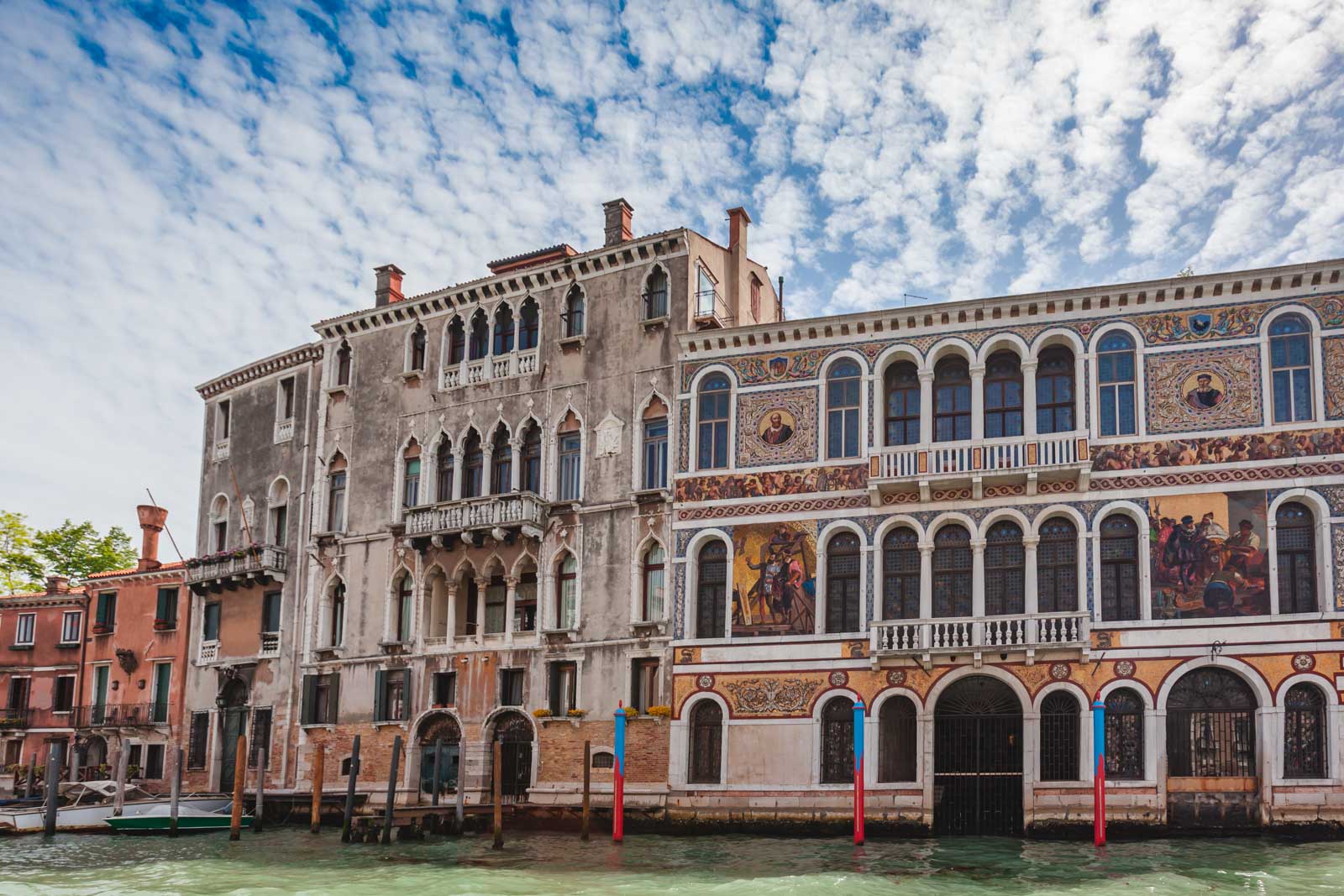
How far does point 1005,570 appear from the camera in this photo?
26859 mm

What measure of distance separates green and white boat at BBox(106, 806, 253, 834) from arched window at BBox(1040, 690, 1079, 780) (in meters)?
16.8

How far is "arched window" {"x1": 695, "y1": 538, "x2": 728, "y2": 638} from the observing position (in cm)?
2894

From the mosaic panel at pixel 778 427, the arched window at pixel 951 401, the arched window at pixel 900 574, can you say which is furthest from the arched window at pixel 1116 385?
the mosaic panel at pixel 778 427

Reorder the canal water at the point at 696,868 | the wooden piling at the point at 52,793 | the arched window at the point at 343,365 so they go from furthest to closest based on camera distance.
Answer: the arched window at the point at 343,365 → the wooden piling at the point at 52,793 → the canal water at the point at 696,868

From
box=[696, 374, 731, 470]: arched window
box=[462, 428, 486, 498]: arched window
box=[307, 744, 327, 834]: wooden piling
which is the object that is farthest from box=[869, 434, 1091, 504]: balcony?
box=[307, 744, 327, 834]: wooden piling

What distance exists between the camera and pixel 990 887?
20734 millimetres

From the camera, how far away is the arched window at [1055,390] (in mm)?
27094

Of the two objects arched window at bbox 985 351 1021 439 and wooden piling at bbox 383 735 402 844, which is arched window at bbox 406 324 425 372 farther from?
arched window at bbox 985 351 1021 439

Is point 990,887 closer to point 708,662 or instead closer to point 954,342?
point 708,662

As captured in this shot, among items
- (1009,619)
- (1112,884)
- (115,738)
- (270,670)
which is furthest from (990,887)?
(115,738)

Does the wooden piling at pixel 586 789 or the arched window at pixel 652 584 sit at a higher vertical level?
the arched window at pixel 652 584

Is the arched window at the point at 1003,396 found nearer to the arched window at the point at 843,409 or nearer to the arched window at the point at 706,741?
the arched window at the point at 843,409

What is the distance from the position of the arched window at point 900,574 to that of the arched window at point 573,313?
8.76 m

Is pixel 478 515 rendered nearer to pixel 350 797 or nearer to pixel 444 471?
pixel 444 471
